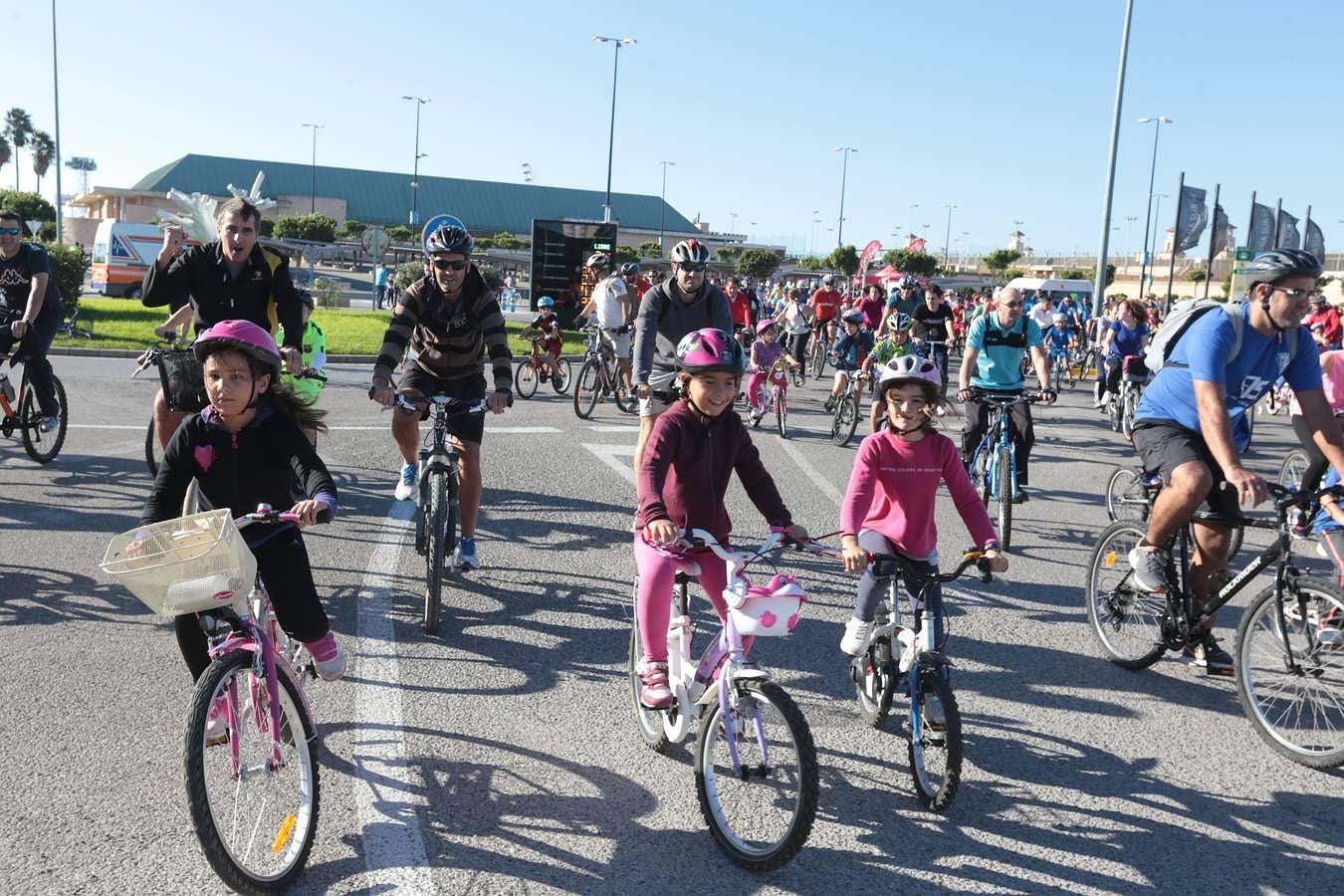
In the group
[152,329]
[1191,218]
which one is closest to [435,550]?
[152,329]

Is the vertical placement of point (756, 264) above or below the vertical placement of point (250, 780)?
above

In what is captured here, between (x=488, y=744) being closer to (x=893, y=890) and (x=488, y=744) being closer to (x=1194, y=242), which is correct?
(x=893, y=890)

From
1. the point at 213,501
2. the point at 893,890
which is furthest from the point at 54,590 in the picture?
the point at 893,890

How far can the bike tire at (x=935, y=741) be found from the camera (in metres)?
3.84

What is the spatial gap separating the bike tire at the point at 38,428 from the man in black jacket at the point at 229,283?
334 cm

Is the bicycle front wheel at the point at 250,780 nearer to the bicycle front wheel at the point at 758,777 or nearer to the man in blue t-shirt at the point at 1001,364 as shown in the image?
the bicycle front wheel at the point at 758,777

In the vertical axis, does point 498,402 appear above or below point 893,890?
above

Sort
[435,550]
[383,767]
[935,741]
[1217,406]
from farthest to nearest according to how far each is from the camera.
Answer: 1. [435,550]
2. [1217,406]
3. [383,767]
4. [935,741]

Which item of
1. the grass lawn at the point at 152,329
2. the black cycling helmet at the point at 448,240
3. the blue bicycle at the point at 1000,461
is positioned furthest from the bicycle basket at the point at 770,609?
the grass lawn at the point at 152,329

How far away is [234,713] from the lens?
10.7 feet

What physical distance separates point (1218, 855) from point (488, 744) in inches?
103

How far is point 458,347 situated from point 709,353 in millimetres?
2956

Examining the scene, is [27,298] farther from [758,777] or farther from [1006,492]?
[758,777]

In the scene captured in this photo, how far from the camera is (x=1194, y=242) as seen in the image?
34781mm
